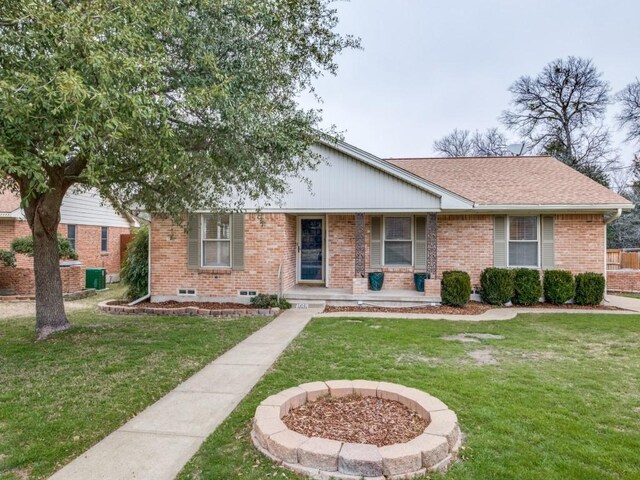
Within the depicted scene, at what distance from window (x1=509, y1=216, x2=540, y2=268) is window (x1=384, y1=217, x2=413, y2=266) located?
2.79 m

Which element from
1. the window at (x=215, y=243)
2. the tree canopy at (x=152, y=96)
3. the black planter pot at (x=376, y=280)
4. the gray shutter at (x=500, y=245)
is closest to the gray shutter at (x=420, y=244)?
the black planter pot at (x=376, y=280)

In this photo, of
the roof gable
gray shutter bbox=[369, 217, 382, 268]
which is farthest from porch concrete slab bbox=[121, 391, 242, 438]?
the roof gable

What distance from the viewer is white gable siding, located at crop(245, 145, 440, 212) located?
10922 millimetres

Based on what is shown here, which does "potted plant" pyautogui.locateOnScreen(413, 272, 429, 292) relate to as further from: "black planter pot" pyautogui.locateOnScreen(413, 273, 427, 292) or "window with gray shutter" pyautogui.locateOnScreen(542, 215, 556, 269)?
"window with gray shutter" pyautogui.locateOnScreen(542, 215, 556, 269)

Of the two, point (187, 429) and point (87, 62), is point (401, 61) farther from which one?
point (187, 429)

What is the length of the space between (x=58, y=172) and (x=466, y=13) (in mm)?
13354

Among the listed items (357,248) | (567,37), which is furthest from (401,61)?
(357,248)

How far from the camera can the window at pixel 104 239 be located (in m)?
19.0

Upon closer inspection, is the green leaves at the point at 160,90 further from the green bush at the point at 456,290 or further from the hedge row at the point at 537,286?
the hedge row at the point at 537,286

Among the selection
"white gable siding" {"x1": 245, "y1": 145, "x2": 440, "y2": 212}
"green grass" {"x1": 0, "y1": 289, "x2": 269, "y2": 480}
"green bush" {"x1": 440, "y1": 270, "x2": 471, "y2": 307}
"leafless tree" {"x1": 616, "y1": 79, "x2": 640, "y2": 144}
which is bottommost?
"green grass" {"x1": 0, "y1": 289, "x2": 269, "y2": 480}

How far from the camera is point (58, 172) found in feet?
23.5

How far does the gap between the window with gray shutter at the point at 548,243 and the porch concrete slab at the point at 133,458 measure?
35.4ft

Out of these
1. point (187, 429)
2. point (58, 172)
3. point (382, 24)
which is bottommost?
point (187, 429)

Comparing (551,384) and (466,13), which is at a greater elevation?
(466,13)
